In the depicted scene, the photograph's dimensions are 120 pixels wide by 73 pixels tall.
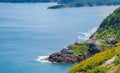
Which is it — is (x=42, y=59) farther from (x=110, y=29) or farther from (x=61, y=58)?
(x=110, y=29)

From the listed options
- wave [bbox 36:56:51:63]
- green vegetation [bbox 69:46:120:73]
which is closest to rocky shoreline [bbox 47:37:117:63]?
wave [bbox 36:56:51:63]

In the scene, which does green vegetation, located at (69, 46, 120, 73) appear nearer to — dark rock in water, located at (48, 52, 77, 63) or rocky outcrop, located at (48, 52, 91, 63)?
rocky outcrop, located at (48, 52, 91, 63)

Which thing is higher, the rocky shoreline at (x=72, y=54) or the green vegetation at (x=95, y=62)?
the rocky shoreline at (x=72, y=54)

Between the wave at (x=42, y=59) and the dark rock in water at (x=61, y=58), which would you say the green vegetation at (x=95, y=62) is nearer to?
the dark rock in water at (x=61, y=58)

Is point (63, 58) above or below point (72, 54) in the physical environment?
below

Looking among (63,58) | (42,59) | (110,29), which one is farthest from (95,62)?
(110,29)

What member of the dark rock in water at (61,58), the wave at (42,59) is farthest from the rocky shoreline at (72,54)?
the wave at (42,59)

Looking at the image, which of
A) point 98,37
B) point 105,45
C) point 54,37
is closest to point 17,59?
point 105,45

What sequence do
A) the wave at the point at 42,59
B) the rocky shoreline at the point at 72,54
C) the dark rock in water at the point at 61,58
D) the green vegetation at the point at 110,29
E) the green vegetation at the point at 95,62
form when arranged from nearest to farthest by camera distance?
1. the green vegetation at the point at 95,62
2. the dark rock in water at the point at 61,58
3. the wave at the point at 42,59
4. the rocky shoreline at the point at 72,54
5. the green vegetation at the point at 110,29

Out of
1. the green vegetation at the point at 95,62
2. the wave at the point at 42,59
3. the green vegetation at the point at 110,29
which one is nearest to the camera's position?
→ the green vegetation at the point at 95,62

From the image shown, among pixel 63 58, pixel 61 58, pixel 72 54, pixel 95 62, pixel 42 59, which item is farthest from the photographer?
pixel 72 54
